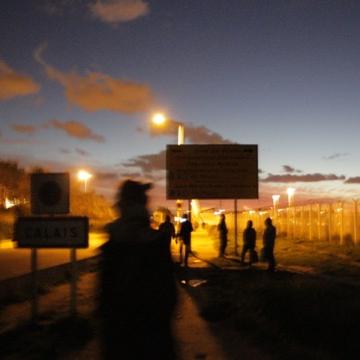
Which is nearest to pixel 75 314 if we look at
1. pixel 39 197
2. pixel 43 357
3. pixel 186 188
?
pixel 39 197

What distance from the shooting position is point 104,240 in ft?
17.6

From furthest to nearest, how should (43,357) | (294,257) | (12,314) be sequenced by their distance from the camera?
(294,257), (12,314), (43,357)

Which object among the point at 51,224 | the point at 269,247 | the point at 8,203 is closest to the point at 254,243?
the point at 269,247

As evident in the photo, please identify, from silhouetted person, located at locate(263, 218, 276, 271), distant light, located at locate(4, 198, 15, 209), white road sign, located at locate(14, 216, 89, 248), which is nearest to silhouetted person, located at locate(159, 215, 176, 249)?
white road sign, located at locate(14, 216, 89, 248)

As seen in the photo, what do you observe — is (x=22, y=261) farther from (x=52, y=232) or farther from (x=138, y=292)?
(x=138, y=292)

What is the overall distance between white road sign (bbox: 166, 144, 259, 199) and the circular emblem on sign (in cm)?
1487

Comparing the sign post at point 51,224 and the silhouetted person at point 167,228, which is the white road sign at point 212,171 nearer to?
the silhouetted person at point 167,228

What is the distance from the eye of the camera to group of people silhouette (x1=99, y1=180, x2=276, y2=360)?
5043 millimetres

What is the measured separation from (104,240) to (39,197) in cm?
592

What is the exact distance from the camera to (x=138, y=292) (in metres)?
5.04

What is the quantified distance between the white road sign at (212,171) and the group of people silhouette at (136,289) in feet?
67.6

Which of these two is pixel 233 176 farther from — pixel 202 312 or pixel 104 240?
pixel 104 240

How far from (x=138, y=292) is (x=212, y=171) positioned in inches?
848

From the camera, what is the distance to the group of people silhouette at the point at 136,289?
5.04 meters
